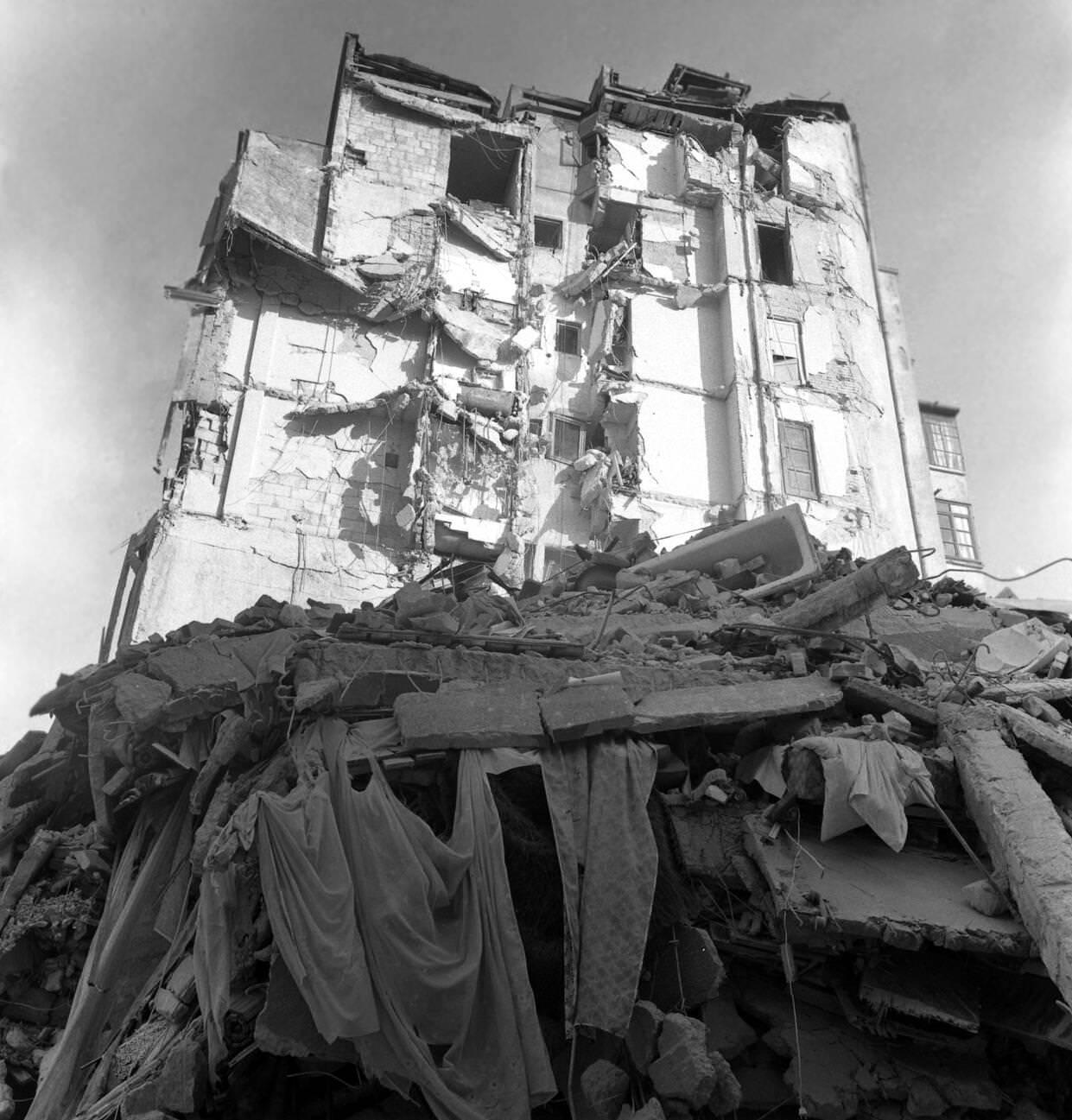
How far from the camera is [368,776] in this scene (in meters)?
6.51

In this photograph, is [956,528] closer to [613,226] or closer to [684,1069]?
[613,226]

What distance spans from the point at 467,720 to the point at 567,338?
15.7 meters

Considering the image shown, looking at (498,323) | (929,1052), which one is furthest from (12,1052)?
(498,323)

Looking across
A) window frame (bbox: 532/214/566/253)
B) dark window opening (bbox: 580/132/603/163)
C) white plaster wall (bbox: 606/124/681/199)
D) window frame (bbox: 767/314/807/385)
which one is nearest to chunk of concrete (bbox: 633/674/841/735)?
window frame (bbox: 767/314/807/385)

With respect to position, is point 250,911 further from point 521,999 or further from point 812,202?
→ point 812,202

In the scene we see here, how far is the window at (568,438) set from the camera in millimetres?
20000

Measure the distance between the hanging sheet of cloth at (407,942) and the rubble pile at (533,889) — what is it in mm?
18

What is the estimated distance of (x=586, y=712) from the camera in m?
6.77

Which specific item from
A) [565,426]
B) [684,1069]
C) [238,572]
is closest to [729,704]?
[684,1069]

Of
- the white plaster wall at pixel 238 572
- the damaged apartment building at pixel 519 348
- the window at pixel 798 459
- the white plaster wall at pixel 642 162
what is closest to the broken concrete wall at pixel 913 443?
the damaged apartment building at pixel 519 348

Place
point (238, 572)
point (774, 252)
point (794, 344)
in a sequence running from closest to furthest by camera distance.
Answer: point (238, 572), point (794, 344), point (774, 252)

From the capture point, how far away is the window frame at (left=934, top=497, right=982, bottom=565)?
79.0ft

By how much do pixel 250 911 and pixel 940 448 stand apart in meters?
23.9

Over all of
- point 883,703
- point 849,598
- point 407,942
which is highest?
point 849,598
